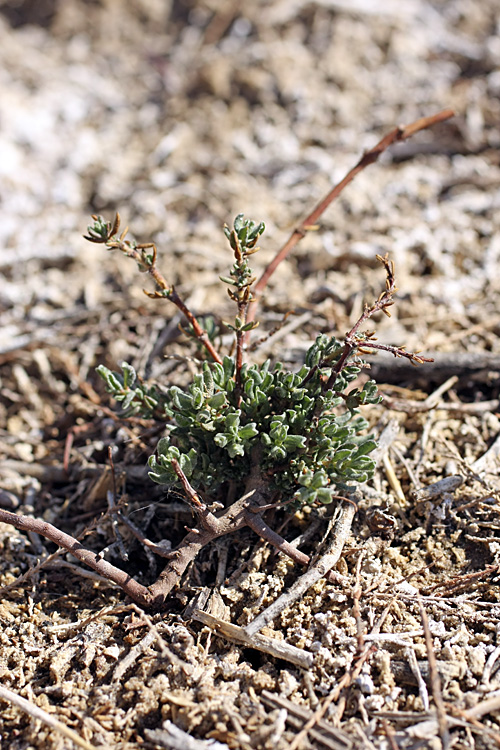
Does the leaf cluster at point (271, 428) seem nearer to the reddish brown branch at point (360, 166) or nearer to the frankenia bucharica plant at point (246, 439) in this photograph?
the frankenia bucharica plant at point (246, 439)

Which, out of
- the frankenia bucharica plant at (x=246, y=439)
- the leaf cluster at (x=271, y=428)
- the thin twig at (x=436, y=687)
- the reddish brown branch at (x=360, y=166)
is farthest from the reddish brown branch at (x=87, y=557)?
the reddish brown branch at (x=360, y=166)

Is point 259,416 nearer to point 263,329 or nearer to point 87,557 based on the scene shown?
point 87,557

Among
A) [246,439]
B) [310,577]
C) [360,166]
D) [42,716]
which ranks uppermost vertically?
[360,166]

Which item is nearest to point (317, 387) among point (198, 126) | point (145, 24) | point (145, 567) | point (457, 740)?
point (145, 567)

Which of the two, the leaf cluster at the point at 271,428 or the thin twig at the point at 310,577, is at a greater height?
the leaf cluster at the point at 271,428

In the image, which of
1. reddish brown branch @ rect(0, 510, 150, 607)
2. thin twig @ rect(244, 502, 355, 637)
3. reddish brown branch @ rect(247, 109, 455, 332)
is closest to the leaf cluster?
thin twig @ rect(244, 502, 355, 637)

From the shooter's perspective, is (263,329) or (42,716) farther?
(263,329)

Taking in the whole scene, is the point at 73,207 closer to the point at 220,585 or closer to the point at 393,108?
the point at 393,108

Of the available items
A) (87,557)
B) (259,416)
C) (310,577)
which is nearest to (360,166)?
(259,416)

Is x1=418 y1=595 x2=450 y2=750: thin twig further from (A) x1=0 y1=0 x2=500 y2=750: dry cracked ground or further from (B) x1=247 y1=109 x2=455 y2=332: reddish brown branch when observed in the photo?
(B) x1=247 y1=109 x2=455 y2=332: reddish brown branch

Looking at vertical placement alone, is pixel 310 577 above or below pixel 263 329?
below
